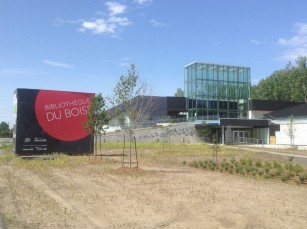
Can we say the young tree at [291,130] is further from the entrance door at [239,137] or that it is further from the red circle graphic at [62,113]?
the red circle graphic at [62,113]

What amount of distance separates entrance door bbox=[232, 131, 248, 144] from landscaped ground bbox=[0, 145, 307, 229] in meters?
43.8

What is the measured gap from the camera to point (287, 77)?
291 ft

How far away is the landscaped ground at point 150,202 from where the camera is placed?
25.8ft

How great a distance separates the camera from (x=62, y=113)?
1144 inches

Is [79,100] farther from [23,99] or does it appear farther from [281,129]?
[281,129]

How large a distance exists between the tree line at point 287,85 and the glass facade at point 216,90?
80.0 ft

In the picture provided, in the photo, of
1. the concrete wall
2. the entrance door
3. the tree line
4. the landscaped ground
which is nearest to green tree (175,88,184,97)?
the tree line

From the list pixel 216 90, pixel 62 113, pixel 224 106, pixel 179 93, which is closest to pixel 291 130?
pixel 224 106

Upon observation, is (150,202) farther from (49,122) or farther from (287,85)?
(287,85)

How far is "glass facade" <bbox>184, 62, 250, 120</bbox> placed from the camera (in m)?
63.8

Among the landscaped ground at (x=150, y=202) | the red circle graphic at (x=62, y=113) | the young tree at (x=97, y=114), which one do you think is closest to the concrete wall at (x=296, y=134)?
the red circle graphic at (x=62, y=113)

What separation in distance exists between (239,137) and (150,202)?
50.8m

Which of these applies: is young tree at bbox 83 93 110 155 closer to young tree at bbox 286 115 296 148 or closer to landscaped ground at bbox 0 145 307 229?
landscaped ground at bbox 0 145 307 229

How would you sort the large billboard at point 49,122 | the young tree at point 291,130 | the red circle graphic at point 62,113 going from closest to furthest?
1. the large billboard at point 49,122
2. the red circle graphic at point 62,113
3. the young tree at point 291,130
